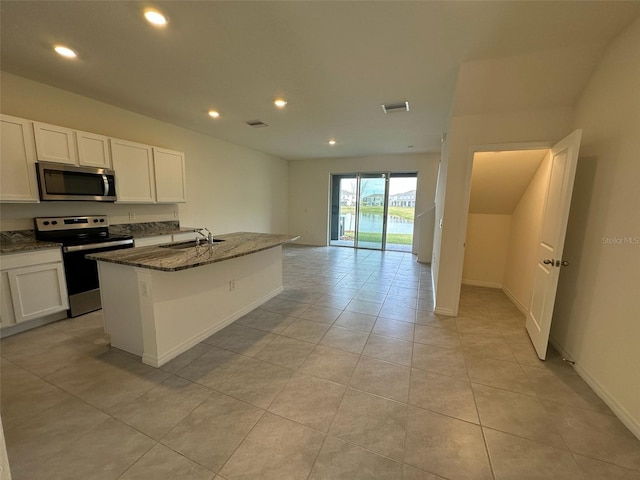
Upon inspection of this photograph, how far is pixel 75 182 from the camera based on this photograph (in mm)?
3049

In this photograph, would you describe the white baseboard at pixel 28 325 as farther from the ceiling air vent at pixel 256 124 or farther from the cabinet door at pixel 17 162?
the ceiling air vent at pixel 256 124

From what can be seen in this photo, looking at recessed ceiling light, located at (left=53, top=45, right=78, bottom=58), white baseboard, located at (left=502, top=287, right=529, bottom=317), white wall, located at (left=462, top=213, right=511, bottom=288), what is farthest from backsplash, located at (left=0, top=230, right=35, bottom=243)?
white wall, located at (left=462, top=213, right=511, bottom=288)

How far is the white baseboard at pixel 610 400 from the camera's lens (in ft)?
5.31

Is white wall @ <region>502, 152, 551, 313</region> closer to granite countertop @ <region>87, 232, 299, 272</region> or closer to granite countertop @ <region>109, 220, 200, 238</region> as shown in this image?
granite countertop @ <region>87, 232, 299, 272</region>

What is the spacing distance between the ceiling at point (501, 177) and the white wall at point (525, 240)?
0.08 metres

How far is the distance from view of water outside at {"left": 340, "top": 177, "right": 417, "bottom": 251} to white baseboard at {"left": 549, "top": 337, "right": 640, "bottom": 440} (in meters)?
5.04

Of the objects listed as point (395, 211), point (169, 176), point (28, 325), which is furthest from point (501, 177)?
point (28, 325)

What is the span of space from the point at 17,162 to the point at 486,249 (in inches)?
247

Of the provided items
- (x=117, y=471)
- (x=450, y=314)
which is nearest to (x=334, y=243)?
(x=450, y=314)

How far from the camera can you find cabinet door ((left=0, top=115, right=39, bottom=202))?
8.32ft

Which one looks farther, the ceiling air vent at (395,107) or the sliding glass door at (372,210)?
the sliding glass door at (372,210)

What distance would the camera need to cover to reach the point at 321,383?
2014 millimetres

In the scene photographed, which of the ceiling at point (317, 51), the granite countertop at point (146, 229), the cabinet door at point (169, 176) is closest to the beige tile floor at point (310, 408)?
the granite countertop at point (146, 229)

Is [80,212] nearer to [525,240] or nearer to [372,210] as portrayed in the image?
[525,240]
